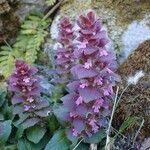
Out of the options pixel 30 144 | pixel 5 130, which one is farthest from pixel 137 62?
pixel 5 130

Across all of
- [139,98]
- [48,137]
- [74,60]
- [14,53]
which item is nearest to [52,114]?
[48,137]

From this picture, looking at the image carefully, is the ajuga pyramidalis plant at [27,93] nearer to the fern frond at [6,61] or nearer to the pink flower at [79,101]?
the pink flower at [79,101]

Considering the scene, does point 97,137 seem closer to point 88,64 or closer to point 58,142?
point 58,142

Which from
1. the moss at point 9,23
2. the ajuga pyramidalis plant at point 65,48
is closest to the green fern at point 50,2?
the moss at point 9,23

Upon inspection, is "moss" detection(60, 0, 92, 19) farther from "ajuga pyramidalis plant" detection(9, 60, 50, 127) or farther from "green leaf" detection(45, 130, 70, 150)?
"green leaf" detection(45, 130, 70, 150)

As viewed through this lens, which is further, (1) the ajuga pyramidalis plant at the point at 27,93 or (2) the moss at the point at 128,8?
(2) the moss at the point at 128,8

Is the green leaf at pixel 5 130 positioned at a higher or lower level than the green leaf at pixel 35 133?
higher
